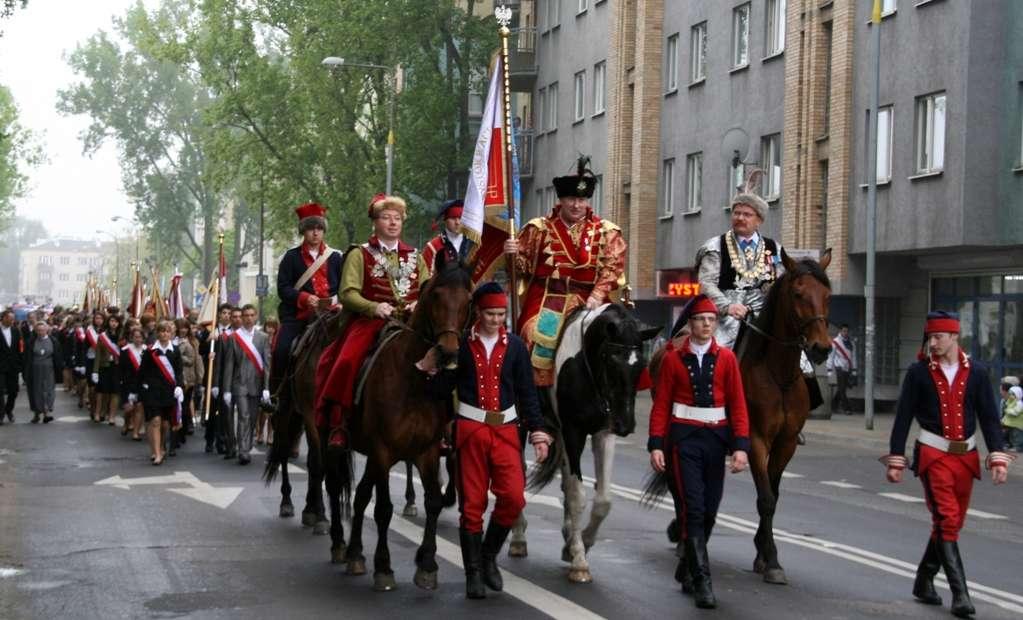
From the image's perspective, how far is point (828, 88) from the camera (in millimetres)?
38500

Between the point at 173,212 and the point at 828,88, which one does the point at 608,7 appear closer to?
the point at 828,88

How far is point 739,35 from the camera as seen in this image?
43688 mm

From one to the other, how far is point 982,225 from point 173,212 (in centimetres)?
7091

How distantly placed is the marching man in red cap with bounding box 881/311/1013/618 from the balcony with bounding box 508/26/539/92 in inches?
1962

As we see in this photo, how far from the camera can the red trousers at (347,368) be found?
11680 mm

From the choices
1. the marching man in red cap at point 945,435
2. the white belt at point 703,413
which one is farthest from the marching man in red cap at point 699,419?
the marching man in red cap at point 945,435

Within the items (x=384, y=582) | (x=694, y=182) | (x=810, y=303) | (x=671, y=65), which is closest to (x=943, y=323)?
(x=810, y=303)

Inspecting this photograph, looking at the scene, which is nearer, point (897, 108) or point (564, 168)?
point (897, 108)

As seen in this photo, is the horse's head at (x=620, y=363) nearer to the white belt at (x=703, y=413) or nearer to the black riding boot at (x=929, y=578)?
the white belt at (x=703, y=413)

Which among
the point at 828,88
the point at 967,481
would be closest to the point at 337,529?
the point at 967,481

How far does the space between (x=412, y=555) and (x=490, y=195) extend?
2.62 meters

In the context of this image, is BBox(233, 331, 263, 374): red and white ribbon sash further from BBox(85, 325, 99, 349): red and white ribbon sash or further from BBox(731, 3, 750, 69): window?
BBox(731, 3, 750, 69): window

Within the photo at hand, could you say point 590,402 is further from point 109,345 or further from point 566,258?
point 109,345

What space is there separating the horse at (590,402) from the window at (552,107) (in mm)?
47160
